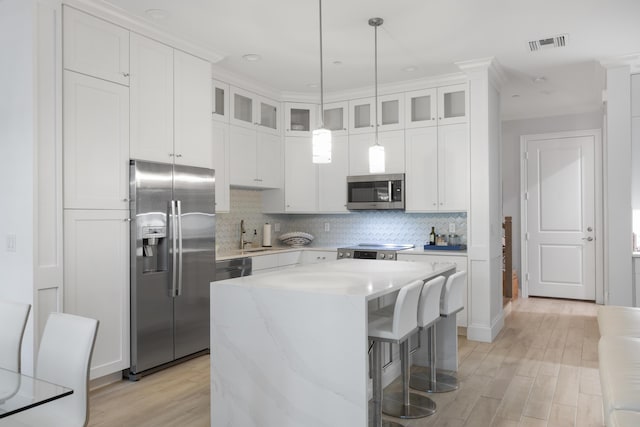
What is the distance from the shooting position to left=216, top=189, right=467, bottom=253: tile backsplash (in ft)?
18.2

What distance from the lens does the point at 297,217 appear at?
6566 millimetres

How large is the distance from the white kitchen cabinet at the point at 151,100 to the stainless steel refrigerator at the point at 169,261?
0.17 metres

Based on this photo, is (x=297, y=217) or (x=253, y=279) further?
(x=297, y=217)

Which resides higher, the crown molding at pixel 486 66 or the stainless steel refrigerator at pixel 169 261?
the crown molding at pixel 486 66

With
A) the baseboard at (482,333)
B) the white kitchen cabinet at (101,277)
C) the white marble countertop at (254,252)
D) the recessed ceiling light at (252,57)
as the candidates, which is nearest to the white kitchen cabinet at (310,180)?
the white marble countertop at (254,252)

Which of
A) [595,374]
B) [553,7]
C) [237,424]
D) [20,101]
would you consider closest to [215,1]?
[20,101]

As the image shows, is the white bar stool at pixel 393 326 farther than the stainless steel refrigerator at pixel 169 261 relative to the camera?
No

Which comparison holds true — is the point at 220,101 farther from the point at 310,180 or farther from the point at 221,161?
the point at 310,180

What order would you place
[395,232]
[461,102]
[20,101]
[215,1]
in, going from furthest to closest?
[395,232], [461,102], [215,1], [20,101]

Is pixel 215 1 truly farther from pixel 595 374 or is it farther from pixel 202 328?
pixel 595 374

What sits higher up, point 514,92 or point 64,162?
point 514,92

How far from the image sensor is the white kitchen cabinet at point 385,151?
216 inches

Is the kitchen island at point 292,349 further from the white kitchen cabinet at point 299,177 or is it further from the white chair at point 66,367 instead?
the white kitchen cabinet at point 299,177

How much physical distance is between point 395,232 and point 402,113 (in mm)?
1459
